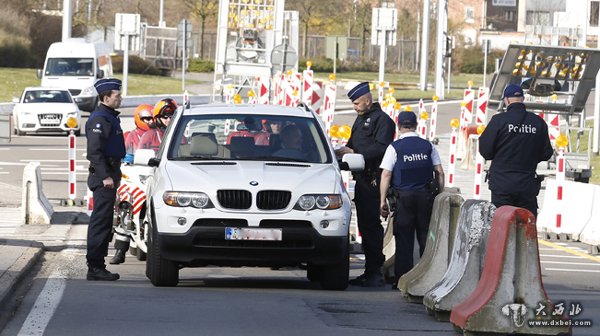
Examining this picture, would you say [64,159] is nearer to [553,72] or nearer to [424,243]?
[553,72]

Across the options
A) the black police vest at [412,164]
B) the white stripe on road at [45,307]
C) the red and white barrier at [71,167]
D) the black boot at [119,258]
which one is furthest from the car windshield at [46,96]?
the black police vest at [412,164]

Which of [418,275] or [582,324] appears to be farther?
[418,275]

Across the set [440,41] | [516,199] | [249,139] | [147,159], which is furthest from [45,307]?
[440,41]

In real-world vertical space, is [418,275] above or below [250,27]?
below

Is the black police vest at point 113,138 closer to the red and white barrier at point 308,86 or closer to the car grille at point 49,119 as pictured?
the red and white barrier at point 308,86

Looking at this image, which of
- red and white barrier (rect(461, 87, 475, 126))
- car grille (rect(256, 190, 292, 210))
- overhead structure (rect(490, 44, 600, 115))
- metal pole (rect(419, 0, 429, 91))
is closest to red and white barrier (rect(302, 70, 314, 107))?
red and white barrier (rect(461, 87, 475, 126))

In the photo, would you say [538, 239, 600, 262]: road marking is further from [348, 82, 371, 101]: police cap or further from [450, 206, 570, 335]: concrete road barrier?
[450, 206, 570, 335]: concrete road barrier

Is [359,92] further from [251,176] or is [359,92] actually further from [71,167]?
[71,167]

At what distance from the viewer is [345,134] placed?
64.0 ft

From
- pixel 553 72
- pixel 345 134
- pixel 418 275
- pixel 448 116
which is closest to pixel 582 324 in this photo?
pixel 418 275

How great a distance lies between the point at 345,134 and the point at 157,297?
784 centimetres

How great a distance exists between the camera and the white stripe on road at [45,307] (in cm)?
1003

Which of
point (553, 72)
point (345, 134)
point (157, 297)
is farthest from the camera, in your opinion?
point (553, 72)

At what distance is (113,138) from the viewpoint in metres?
13.7
